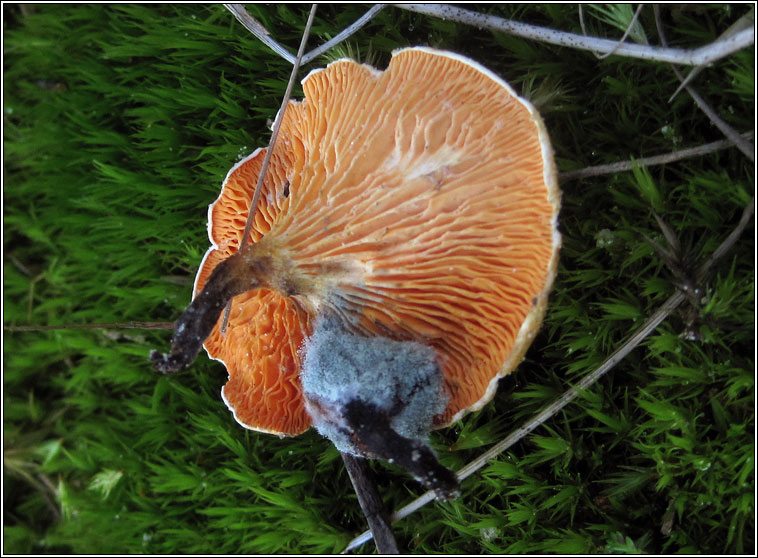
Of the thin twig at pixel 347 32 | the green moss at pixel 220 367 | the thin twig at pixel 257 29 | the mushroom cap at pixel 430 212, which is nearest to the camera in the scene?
the mushroom cap at pixel 430 212

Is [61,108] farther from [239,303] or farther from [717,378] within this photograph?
[717,378]

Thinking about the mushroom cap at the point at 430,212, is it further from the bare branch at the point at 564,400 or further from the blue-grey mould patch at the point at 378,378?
the bare branch at the point at 564,400

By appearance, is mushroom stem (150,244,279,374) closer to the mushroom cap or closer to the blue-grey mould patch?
the mushroom cap

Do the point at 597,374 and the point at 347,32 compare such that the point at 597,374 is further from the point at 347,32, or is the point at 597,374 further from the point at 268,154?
the point at 347,32

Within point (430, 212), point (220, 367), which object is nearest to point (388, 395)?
point (430, 212)

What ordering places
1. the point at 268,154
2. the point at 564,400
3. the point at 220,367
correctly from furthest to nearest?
the point at 220,367, the point at 564,400, the point at 268,154

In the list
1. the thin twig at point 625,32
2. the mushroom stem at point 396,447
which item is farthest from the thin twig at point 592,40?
the mushroom stem at point 396,447
